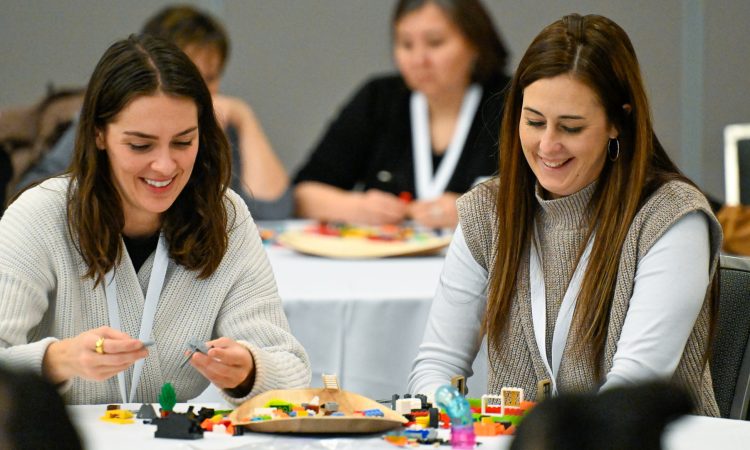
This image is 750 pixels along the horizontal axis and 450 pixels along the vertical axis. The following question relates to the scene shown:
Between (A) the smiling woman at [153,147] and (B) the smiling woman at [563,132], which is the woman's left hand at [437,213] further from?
(A) the smiling woman at [153,147]

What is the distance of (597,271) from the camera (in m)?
2.12

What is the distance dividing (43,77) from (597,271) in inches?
166

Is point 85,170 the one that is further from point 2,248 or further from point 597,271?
point 597,271

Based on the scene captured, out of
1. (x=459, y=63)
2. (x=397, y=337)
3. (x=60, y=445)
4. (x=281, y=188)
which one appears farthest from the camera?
(x=281, y=188)

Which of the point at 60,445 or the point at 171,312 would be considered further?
the point at 171,312

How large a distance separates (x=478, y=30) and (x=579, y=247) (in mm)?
2268

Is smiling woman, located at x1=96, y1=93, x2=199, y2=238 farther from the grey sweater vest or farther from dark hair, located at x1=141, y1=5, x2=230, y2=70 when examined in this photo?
dark hair, located at x1=141, y1=5, x2=230, y2=70

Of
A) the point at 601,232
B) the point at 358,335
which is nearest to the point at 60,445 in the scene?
the point at 601,232

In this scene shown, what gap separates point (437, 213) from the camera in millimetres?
3867

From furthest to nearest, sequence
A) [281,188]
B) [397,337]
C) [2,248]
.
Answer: [281,188], [397,337], [2,248]

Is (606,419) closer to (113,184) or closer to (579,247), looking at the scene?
(579,247)

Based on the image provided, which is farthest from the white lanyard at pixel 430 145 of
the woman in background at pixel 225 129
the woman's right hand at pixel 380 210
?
the woman in background at pixel 225 129

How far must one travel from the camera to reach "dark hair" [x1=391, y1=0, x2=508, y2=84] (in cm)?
429

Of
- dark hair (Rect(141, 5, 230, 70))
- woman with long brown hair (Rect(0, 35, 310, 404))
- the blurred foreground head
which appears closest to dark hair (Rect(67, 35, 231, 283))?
woman with long brown hair (Rect(0, 35, 310, 404))
